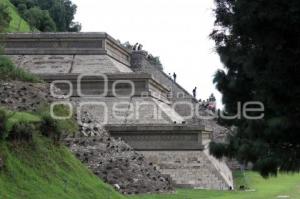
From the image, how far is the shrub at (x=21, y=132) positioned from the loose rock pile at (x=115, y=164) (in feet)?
14.0

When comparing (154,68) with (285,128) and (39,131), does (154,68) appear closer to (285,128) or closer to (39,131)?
(39,131)

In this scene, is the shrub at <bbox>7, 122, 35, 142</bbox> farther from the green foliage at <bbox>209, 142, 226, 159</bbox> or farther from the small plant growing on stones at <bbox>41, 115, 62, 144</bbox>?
the green foliage at <bbox>209, 142, 226, 159</bbox>

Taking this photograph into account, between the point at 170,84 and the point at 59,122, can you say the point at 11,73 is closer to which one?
the point at 59,122

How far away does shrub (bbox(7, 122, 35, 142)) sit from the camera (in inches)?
399

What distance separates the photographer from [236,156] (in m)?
7.45

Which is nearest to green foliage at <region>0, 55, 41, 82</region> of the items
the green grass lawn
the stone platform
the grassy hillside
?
the stone platform

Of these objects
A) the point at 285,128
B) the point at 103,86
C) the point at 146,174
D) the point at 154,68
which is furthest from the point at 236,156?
the point at 154,68

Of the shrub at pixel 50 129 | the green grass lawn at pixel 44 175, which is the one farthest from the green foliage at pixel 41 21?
the green grass lawn at pixel 44 175

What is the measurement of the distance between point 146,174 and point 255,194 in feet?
10.4

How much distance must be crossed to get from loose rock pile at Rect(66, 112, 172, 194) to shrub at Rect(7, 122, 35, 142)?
4.27m

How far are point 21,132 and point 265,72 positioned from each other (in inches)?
205

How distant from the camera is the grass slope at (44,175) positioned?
30.3ft

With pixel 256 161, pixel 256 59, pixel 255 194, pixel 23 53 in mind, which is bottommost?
pixel 255 194

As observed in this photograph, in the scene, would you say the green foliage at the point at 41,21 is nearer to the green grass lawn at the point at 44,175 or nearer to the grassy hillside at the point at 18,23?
the grassy hillside at the point at 18,23
